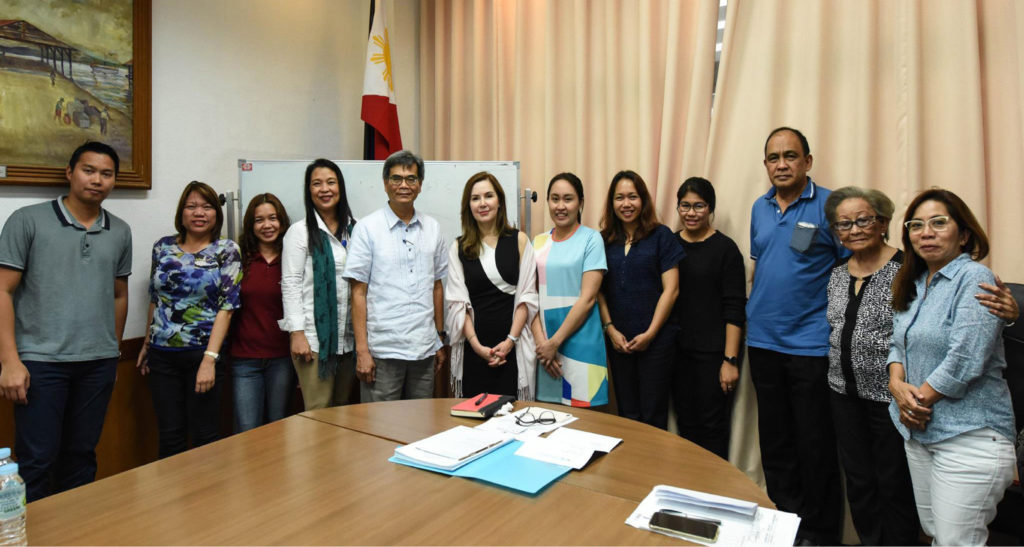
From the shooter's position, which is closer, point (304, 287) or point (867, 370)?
point (867, 370)

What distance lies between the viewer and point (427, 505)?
3.92 feet

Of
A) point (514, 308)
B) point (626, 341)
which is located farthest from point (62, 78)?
point (626, 341)

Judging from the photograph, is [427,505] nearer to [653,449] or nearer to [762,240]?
[653,449]

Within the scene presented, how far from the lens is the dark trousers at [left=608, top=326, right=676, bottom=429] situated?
8.61 feet

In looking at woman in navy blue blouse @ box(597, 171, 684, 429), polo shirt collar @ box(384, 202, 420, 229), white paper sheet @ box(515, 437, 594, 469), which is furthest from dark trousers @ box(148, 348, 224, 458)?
woman in navy blue blouse @ box(597, 171, 684, 429)

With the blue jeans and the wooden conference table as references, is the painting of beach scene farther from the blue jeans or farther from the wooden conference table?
the wooden conference table

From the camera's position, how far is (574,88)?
11.2 feet

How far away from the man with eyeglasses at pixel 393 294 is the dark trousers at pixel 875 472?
1.71 metres

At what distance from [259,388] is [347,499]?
1728mm

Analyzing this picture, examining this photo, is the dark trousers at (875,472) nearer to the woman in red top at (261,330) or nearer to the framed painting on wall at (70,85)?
the woman in red top at (261,330)

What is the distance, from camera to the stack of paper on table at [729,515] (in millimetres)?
1065

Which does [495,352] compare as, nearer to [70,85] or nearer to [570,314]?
[570,314]

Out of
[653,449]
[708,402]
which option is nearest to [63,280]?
[653,449]

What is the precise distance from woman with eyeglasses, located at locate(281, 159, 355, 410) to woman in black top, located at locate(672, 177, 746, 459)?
5.35 feet
